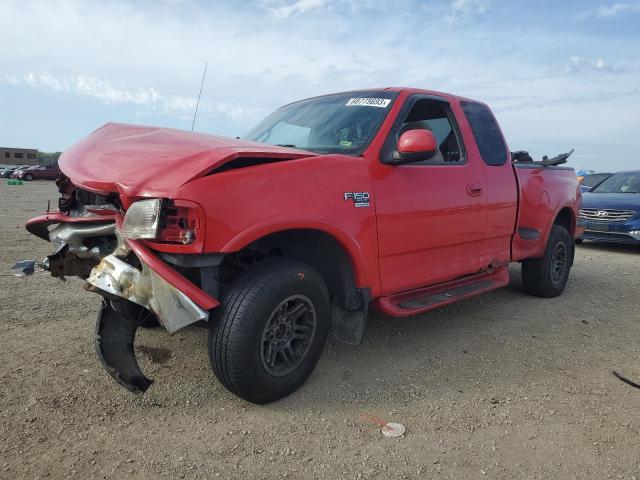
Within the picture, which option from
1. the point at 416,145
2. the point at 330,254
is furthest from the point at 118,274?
the point at 416,145

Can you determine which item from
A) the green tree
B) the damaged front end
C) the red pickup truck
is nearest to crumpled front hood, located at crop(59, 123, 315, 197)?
the red pickup truck

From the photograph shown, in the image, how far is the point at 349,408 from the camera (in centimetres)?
294

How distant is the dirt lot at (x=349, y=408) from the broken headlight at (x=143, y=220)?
1.01m

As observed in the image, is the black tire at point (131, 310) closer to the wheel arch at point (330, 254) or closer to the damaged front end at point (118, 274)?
the damaged front end at point (118, 274)

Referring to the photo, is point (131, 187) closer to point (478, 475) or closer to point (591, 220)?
point (478, 475)

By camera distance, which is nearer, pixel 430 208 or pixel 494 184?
pixel 430 208

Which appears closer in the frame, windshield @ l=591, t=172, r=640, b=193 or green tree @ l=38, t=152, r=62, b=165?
windshield @ l=591, t=172, r=640, b=193

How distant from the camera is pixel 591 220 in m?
9.69

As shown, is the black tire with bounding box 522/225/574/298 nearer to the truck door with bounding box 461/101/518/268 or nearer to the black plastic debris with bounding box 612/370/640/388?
the truck door with bounding box 461/101/518/268

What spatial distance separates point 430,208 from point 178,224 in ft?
6.19

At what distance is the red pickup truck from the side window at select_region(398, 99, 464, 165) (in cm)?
1

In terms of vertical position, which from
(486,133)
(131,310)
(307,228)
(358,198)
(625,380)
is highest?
(486,133)

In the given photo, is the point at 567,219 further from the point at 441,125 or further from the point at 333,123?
the point at 333,123

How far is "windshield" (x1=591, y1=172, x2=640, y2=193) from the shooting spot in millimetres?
10321
